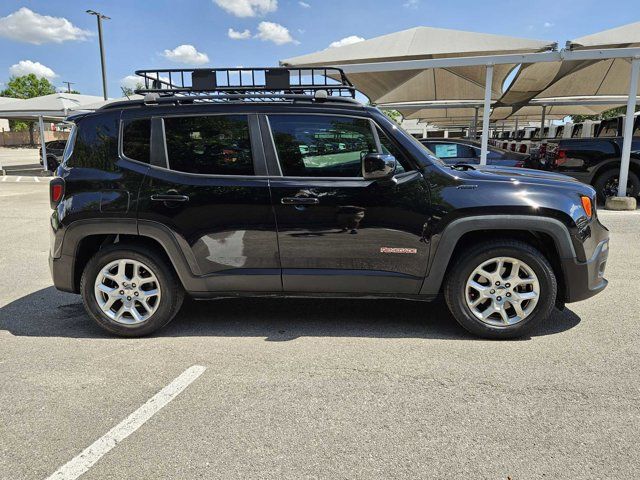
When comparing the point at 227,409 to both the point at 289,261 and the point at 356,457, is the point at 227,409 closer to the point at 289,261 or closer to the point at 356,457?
the point at 356,457

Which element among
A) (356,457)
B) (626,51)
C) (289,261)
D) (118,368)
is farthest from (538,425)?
(626,51)

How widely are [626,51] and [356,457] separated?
32.5ft

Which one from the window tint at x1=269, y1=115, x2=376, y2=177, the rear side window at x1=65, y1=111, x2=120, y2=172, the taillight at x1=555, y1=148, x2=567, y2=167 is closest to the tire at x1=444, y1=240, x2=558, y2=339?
the window tint at x1=269, y1=115, x2=376, y2=177

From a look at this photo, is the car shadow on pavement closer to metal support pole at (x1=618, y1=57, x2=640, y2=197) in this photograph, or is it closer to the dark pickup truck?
metal support pole at (x1=618, y1=57, x2=640, y2=197)

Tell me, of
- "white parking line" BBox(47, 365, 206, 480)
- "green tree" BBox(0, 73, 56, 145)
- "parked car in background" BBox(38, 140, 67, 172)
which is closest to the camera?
"white parking line" BBox(47, 365, 206, 480)

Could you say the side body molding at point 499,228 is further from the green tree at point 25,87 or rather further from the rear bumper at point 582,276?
the green tree at point 25,87

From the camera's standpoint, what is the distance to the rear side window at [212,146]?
3.64 metres

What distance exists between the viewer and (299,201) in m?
3.53

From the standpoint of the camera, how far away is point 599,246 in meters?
3.66

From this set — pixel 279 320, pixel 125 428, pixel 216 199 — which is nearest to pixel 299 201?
pixel 216 199

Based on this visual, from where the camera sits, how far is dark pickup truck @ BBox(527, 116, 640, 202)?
32.2ft

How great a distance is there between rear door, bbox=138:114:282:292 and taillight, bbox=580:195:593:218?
2281 mm

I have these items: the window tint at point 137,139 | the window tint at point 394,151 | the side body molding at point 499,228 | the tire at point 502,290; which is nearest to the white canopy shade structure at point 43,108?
the window tint at point 137,139

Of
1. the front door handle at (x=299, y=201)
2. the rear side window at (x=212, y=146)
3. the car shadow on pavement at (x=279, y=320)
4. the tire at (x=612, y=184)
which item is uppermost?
the rear side window at (x=212, y=146)
